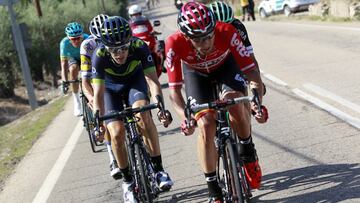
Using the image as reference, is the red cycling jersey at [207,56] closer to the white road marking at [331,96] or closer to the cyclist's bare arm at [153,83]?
the cyclist's bare arm at [153,83]

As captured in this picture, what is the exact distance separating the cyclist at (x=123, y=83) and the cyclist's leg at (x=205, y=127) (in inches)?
21.5

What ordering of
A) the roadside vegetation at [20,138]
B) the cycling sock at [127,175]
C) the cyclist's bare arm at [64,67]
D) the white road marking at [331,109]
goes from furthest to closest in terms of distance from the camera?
the cyclist's bare arm at [64,67], the roadside vegetation at [20,138], the white road marking at [331,109], the cycling sock at [127,175]

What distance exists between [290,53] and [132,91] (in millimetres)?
11694

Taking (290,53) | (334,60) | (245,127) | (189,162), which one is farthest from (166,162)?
(290,53)

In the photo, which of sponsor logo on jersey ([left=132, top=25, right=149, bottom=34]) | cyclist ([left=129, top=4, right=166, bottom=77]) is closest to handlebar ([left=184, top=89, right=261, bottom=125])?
cyclist ([left=129, top=4, right=166, bottom=77])

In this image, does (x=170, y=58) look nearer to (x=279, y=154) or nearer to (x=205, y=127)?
(x=205, y=127)

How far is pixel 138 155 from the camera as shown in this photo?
5453 mm

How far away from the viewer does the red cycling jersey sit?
518 cm

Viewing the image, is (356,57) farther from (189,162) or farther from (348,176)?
(348,176)

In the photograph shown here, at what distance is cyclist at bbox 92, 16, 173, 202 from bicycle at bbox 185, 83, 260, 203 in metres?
1.04

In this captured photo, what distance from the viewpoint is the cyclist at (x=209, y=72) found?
4.81 m

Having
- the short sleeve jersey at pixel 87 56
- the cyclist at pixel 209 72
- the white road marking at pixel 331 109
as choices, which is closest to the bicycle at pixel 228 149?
the cyclist at pixel 209 72

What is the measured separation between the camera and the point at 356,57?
1410 centimetres

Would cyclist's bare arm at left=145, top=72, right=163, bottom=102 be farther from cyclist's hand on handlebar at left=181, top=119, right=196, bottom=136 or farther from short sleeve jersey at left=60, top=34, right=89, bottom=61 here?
short sleeve jersey at left=60, top=34, right=89, bottom=61
